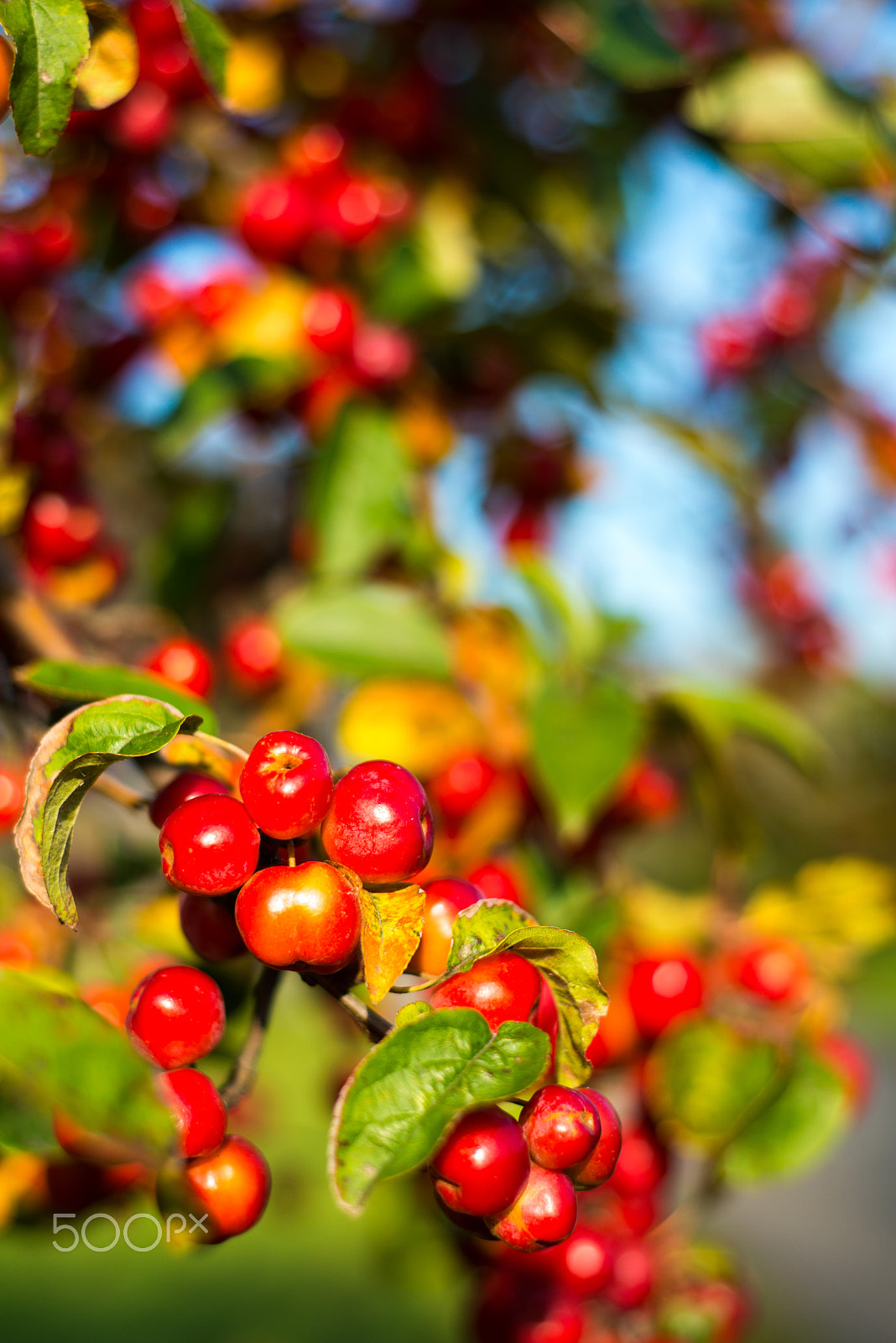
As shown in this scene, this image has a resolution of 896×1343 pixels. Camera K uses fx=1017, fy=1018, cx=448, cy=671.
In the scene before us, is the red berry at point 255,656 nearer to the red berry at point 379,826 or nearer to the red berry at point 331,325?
the red berry at point 331,325

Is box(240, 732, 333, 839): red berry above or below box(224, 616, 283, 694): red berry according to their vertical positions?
above

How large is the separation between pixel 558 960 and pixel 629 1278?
0.56 m

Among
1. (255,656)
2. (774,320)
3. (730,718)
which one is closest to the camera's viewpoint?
(730,718)

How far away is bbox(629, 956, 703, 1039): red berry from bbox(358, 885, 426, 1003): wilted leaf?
484mm

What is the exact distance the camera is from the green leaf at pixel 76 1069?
31cm

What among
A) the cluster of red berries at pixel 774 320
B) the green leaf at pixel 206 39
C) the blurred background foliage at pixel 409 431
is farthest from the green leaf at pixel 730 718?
the cluster of red berries at pixel 774 320

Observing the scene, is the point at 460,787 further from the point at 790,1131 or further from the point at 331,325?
the point at 331,325

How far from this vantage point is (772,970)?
0.92 meters

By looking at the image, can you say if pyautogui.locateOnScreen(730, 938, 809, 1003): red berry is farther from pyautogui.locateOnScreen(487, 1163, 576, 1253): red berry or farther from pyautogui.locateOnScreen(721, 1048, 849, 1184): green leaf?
pyautogui.locateOnScreen(487, 1163, 576, 1253): red berry

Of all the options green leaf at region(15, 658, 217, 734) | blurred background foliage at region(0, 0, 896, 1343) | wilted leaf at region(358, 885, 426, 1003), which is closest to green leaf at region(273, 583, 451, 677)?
blurred background foliage at region(0, 0, 896, 1343)

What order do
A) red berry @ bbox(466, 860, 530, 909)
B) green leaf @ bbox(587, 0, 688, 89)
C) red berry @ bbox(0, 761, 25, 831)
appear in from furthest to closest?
1. green leaf @ bbox(587, 0, 688, 89)
2. red berry @ bbox(0, 761, 25, 831)
3. red berry @ bbox(466, 860, 530, 909)

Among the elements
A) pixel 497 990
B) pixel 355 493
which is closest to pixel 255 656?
pixel 355 493

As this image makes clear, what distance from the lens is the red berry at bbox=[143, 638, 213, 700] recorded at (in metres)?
0.86

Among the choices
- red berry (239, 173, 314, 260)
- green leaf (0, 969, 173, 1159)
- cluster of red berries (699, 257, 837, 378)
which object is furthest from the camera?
cluster of red berries (699, 257, 837, 378)
